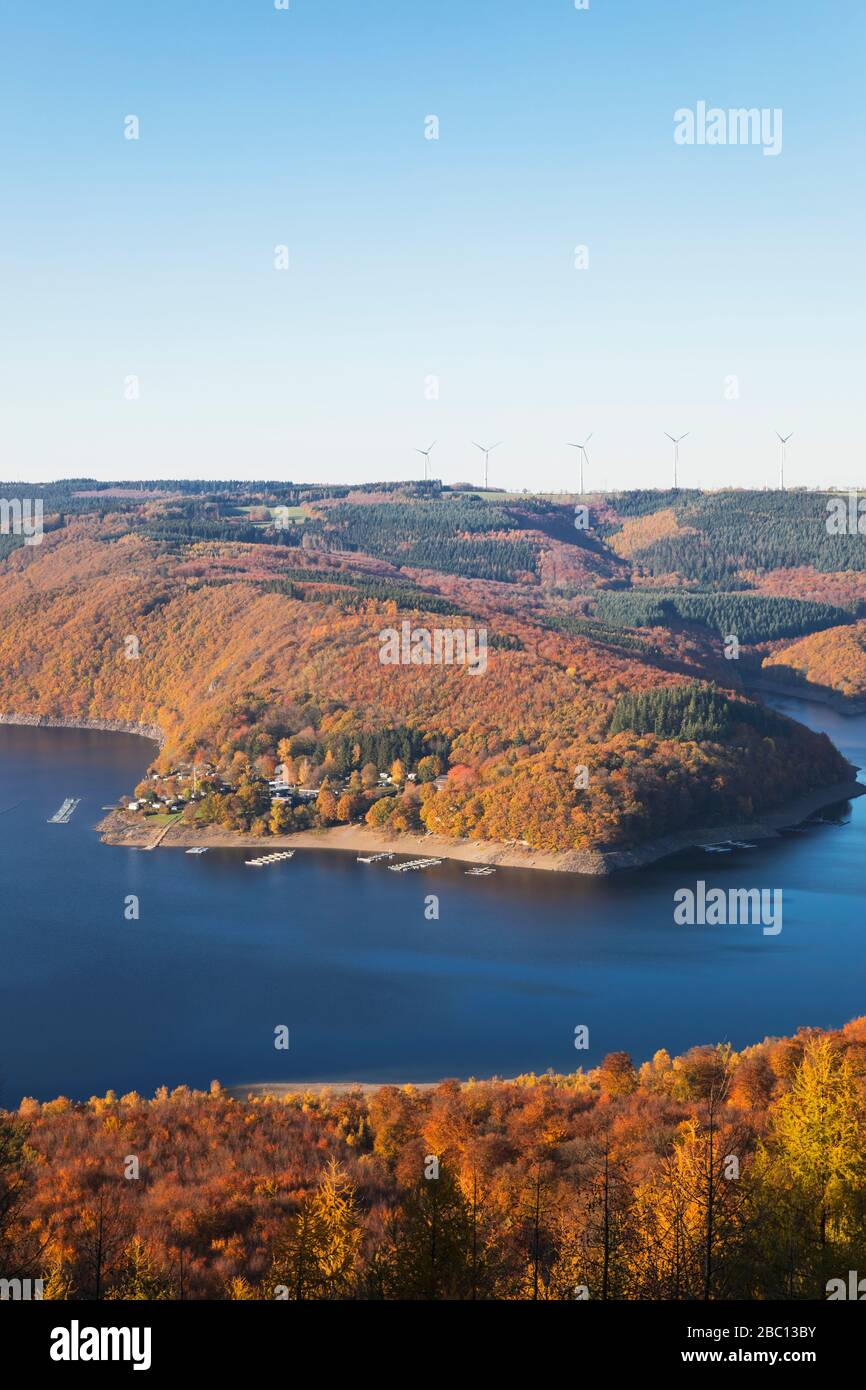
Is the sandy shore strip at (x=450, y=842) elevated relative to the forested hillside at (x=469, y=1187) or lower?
lower

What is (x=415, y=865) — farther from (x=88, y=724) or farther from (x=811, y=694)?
(x=811, y=694)

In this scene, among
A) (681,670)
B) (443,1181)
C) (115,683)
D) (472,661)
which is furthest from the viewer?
(115,683)

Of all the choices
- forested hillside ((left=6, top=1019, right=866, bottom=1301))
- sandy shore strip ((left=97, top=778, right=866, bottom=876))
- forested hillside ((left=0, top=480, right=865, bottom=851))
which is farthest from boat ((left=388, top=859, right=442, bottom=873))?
forested hillside ((left=6, top=1019, right=866, bottom=1301))

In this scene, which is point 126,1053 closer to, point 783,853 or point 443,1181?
point 443,1181

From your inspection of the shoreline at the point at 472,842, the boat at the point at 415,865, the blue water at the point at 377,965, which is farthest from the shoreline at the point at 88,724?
the boat at the point at 415,865

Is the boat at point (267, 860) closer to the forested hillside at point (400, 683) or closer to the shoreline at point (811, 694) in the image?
the forested hillside at point (400, 683)
